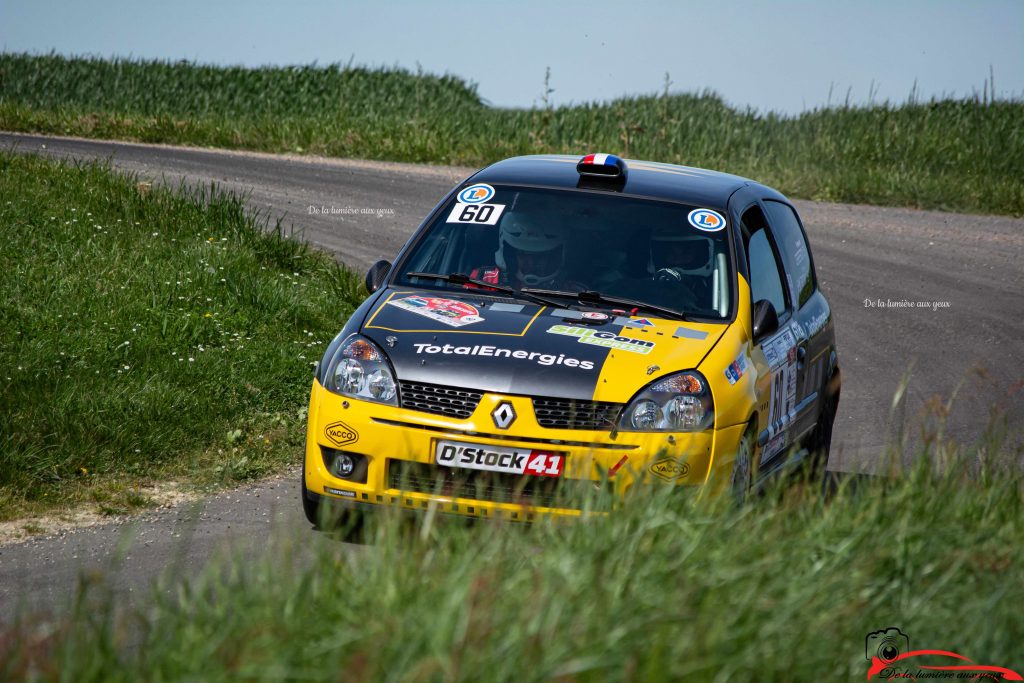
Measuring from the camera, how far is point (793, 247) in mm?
8242

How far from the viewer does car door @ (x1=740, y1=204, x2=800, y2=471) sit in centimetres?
657

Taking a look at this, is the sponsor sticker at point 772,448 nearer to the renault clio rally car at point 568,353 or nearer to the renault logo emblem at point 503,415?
the renault clio rally car at point 568,353

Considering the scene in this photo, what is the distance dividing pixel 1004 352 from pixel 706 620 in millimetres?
9350

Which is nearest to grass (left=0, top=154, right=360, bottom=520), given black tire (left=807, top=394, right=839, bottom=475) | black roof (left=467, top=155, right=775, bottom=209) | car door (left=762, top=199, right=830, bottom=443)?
black roof (left=467, top=155, right=775, bottom=209)

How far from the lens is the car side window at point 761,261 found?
7.09 metres

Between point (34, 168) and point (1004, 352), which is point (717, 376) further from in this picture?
point (34, 168)

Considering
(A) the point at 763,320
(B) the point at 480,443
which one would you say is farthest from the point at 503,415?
(A) the point at 763,320

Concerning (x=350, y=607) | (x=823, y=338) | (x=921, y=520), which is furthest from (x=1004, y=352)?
(x=350, y=607)

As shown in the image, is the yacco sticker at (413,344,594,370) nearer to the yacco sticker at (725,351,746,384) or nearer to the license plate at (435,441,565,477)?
the license plate at (435,441,565,477)

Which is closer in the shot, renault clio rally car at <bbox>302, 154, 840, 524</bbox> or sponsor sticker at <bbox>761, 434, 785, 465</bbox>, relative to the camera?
renault clio rally car at <bbox>302, 154, 840, 524</bbox>

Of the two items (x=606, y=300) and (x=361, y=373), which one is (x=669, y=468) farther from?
(x=361, y=373)

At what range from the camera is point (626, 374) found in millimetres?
5773

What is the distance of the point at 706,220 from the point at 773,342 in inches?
30.3

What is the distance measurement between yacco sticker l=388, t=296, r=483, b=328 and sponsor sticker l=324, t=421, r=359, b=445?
707 mm
